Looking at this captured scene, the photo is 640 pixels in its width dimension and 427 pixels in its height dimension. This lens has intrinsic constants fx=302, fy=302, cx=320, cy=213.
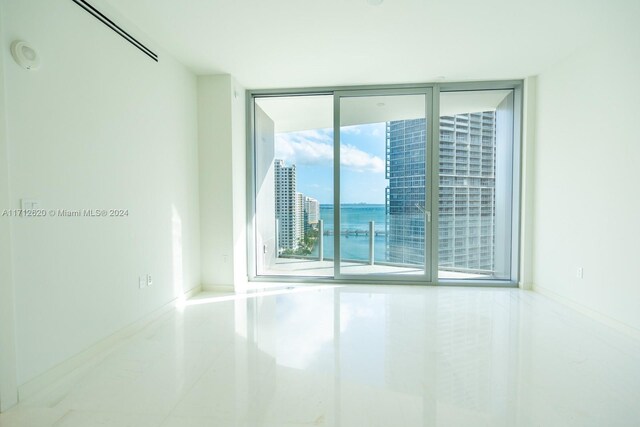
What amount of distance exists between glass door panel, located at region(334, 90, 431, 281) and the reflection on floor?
0.6 inches

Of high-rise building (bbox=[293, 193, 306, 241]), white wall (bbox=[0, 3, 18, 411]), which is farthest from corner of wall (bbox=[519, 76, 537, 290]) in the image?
white wall (bbox=[0, 3, 18, 411])

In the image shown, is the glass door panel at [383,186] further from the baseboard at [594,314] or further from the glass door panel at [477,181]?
the baseboard at [594,314]

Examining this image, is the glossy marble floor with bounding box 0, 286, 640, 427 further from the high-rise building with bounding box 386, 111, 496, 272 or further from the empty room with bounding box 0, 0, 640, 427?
the high-rise building with bounding box 386, 111, 496, 272

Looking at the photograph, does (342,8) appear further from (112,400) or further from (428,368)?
(112,400)

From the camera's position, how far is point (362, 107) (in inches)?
172

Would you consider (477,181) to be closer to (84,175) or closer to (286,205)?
(286,205)

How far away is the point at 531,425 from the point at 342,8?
10.2 ft

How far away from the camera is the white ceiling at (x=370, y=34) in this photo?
2500mm

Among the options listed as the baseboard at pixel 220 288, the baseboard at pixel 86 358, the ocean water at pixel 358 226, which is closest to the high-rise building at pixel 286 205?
the ocean water at pixel 358 226

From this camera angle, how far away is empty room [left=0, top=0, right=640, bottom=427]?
6.04 ft

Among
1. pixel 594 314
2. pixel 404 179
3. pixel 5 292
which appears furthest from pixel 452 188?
pixel 5 292

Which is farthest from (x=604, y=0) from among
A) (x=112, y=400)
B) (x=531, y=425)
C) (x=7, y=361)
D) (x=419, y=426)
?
(x=7, y=361)

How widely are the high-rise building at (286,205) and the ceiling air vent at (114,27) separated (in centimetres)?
213

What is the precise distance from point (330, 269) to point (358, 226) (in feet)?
2.62
